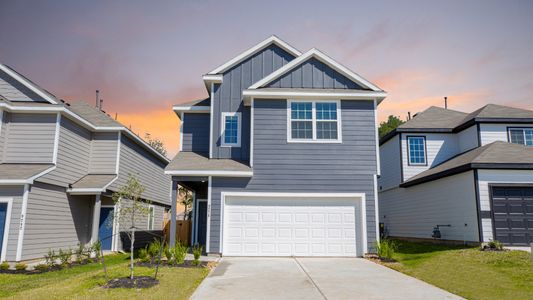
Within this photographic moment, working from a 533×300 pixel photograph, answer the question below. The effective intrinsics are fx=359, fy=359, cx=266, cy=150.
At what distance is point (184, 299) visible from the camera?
650 cm

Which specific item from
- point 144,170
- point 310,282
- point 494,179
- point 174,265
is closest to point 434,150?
point 494,179

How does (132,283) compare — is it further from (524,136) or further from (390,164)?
(524,136)

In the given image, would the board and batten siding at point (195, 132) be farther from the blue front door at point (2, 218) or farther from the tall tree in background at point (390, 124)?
the tall tree in background at point (390, 124)

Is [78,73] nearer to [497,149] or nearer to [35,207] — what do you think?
[35,207]

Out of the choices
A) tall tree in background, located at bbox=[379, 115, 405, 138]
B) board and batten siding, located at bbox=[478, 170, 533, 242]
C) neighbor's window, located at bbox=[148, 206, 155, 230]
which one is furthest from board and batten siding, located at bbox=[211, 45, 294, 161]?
tall tree in background, located at bbox=[379, 115, 405, 138]

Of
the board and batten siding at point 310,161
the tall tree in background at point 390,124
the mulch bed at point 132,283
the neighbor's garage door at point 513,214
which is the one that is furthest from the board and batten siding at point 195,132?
the tall tree in background at point 390,124

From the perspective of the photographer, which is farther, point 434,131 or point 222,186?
point 434,131

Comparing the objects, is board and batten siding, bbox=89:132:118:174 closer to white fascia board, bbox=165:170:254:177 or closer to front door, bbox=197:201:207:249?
front door, bbox=197:201:207:249

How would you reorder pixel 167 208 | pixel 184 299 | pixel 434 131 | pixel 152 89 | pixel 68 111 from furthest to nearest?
pixel 167 208, pixel 434 131, pixel 152 89, pixel 68 111, pixel 184 299

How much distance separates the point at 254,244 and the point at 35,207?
7865 millimetres

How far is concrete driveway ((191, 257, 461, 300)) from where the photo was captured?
682cm

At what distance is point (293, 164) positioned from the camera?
1366cm

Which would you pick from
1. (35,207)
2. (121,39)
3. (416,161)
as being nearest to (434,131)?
(416,161)

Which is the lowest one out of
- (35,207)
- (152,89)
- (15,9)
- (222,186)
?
(35,207)
